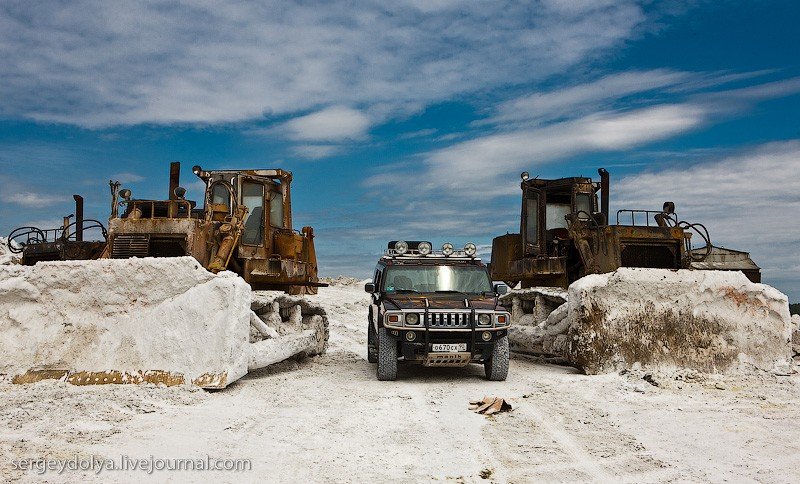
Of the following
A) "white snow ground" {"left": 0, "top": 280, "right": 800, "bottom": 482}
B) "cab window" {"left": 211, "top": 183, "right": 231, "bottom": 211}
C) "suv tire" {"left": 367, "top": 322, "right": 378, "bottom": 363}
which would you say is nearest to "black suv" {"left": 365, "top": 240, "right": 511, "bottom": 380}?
"white snow ground" {"left": 0, "top": 280, "right": 800, "bottom": 482}

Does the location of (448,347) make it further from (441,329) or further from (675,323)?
(675,323)

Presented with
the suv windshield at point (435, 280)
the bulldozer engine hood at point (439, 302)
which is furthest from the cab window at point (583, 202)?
the bulldozer engine hood at point (439, 302)

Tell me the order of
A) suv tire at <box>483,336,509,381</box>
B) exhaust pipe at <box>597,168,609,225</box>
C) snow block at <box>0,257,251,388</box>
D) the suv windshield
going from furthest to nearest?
1. exhaust pipe at <box>597,168,609,225</box>
2. the suv windshield
3. suv tire at <box>483,336,509,381</box>
4. snow block at <box>0,257,251,388</box>

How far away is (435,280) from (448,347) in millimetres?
1552

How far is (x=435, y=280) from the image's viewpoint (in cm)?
1145

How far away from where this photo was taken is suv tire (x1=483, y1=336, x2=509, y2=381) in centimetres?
1044

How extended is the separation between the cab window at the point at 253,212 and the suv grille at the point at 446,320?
14.2 feet

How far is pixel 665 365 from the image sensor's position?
35.5ft

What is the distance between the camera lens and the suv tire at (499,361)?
34.2ft

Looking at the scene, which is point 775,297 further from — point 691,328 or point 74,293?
point 74,293

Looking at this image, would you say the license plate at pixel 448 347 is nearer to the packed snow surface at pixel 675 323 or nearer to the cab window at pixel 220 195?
the packed snow surface at pixel 675 323

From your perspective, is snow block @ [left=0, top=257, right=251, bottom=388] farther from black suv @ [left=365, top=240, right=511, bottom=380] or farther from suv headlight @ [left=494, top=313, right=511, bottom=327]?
suv headlight @ [left=494, top=313, right=511, bottom=327]

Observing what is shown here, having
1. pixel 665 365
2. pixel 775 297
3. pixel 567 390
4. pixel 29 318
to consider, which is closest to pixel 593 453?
pixel 567 390

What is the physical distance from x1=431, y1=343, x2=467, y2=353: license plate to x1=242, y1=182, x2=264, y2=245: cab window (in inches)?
177
